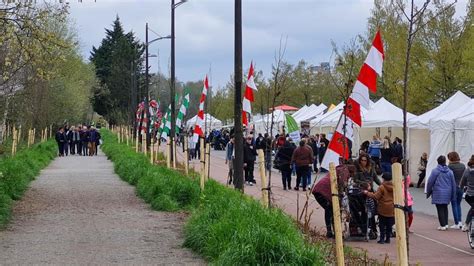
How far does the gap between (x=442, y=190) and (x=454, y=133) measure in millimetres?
8543

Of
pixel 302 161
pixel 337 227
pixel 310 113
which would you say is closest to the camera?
pixel 337 227

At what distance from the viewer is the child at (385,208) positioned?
12.9 metres

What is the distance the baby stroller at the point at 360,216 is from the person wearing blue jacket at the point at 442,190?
1922 mm

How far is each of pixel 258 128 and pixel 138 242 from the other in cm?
4203

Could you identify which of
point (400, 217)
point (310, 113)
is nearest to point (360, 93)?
point (400, 217)

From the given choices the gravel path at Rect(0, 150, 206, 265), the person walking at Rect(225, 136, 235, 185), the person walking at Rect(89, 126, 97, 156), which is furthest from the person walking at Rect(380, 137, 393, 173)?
the person walking at Rect(89, 126, 97, 156)

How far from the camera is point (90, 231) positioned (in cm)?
1230

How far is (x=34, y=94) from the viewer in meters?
40.3

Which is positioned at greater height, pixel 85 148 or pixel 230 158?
pixel 85 148

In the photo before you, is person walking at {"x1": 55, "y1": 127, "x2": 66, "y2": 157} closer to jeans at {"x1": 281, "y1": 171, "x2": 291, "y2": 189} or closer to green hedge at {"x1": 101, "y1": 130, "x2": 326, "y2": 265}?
jeans at {"x1": 281, "y1": 171, "x2": 291, "y2": 189}

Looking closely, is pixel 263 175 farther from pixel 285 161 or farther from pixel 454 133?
pixel 454 133

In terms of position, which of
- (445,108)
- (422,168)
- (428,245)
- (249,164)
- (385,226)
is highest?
(445,108)

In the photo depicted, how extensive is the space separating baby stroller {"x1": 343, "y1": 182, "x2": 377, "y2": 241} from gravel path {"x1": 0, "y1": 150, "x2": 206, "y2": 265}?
121 inches

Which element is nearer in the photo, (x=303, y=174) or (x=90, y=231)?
(x=90, y=231)
